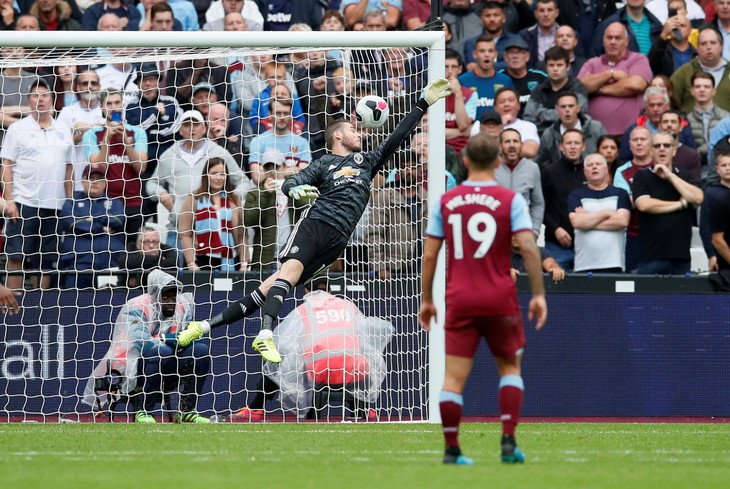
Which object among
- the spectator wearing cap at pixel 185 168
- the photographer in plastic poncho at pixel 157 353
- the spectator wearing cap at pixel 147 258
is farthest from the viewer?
the spectator wearing cap at pixel 185 168

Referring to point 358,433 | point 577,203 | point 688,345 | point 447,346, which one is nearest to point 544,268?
point 577,203

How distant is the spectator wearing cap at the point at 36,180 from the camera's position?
44.0 ft

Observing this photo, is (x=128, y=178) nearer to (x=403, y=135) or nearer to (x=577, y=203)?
(x=403, y=135)

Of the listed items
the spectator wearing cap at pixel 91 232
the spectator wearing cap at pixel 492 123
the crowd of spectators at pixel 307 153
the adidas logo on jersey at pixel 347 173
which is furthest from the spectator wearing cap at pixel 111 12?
the adidas logo on jersey at pixel 347 173

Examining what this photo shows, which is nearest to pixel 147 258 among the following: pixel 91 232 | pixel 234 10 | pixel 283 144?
pixel 91 232

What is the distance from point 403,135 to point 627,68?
577cm

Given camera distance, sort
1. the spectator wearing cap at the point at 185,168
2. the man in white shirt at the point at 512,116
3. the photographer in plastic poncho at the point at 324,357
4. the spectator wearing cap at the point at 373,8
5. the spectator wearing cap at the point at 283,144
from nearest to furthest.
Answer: the photographer in plastic poncho at the point at 324,357 → the spectator wearing cap at the point at 185,168 → the spectator wearing cap at the point at 283,144 → the man in white shirt at the point at 512,116 → the spectator wearing cap at the point at 373,8

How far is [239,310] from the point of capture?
37.6 feet

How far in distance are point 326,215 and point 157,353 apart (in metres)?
2.37

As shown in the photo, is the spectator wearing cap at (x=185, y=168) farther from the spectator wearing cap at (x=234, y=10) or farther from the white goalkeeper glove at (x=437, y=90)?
the spectator wearing cap at (x=234, y=10)

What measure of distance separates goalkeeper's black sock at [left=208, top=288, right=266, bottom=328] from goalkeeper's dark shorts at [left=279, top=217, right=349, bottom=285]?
17.2 inches

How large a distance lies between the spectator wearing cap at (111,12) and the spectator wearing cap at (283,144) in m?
3.82

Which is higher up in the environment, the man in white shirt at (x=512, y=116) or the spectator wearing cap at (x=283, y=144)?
the man in white shirt at (x=512, y=116)

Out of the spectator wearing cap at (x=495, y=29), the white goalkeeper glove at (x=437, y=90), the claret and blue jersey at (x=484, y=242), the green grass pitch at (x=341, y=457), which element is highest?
the spectator wearing cap at (x=495, y=29)
